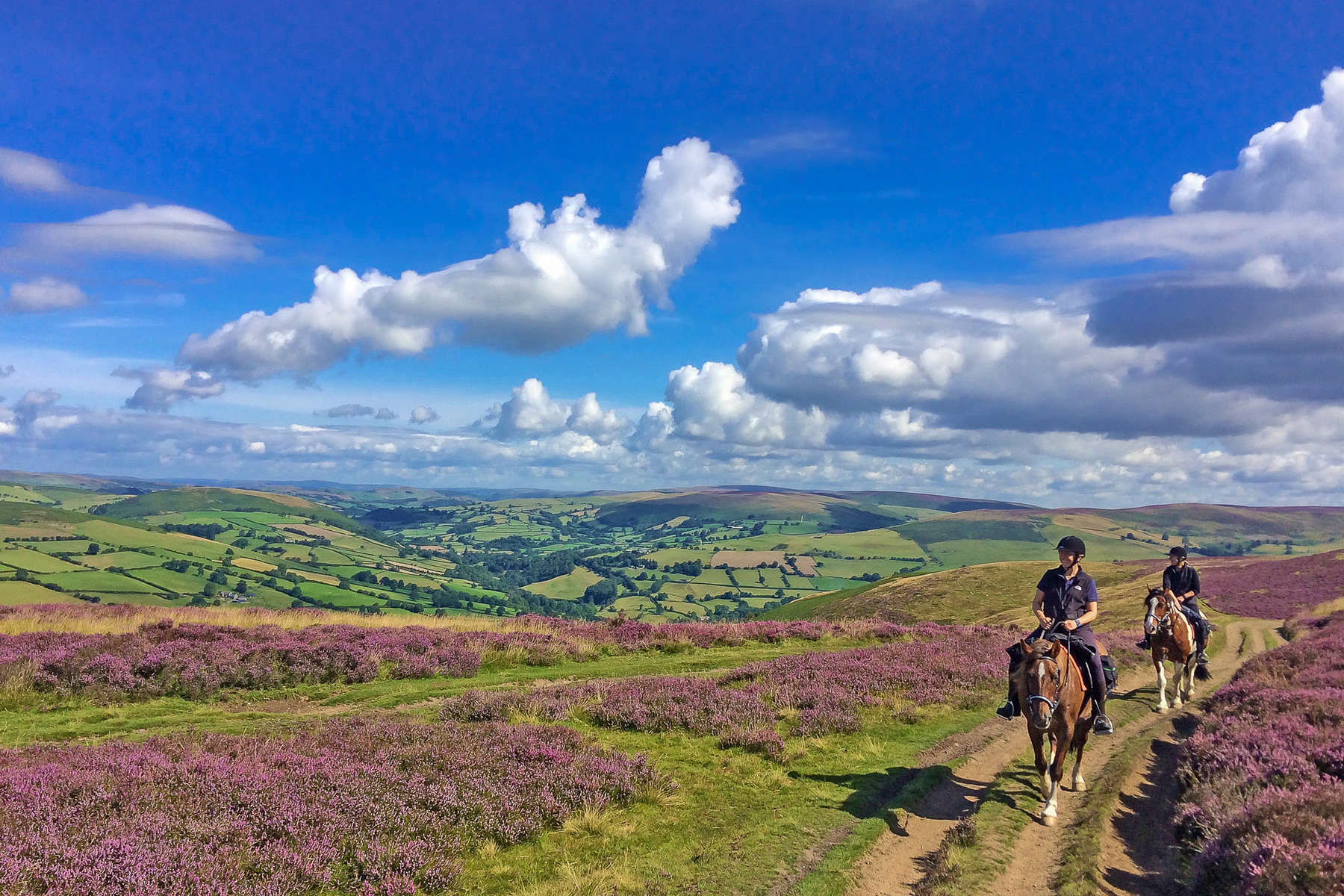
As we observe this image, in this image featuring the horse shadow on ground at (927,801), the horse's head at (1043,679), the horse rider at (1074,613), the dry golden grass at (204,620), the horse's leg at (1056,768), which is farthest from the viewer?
the dry golden grass at (204,620)

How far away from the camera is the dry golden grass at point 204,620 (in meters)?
23.5

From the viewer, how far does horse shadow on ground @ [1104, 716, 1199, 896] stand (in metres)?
8.89

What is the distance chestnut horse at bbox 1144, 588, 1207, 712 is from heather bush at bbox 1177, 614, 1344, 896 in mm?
2327

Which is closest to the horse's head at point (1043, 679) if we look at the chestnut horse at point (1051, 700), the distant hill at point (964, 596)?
the chestnut horse at point (1051, 700)

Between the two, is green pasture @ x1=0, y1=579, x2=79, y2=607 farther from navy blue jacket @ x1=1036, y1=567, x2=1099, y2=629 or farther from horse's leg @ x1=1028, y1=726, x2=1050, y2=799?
navy blue jacket @ x1=1036, y1=567, x2=1099, y2=629

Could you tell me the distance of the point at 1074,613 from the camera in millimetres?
12062

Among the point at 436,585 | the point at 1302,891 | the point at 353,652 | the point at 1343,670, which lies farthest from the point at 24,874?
the point at 436,585

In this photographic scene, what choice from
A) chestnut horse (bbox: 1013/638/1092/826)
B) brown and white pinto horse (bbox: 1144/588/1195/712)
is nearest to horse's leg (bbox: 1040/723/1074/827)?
chestnut horse (bbox: 1013/638/1092/826)

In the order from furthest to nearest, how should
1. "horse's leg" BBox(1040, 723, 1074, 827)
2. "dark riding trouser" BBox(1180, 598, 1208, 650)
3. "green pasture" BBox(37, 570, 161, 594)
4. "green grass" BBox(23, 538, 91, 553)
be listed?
"green grass" BBox(23, 538, 91, 553)
"green pasture" BBox(37, 570, 161, 594)
"dark riding trouser" BBox(1180, 598, 1208, 650)
"horse's leg" BBox(1040, 723, 1074, 827)

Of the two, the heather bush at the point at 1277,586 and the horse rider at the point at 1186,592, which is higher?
the horse rider at the point at 1186,592

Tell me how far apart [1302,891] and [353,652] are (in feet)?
72.9

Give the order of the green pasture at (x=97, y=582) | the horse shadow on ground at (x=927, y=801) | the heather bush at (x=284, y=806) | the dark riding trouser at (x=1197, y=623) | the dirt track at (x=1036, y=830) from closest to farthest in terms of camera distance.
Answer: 1. the heather bush at (x=284, y=806)
2. the dirt track at (x=1036, y=830)
3. the horse shadow on ground at (x=927, y=801)
4. the dark riding trouser at (x=1197, y=623)
5. the green pasture at (x=97, y=582)

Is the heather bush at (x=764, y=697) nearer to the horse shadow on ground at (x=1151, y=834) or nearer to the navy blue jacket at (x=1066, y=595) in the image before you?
the horse shadow on ground at (x=1151, y=834)

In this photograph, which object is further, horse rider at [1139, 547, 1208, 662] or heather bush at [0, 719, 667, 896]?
horse rider at [1139, 547, 1208, 662]
